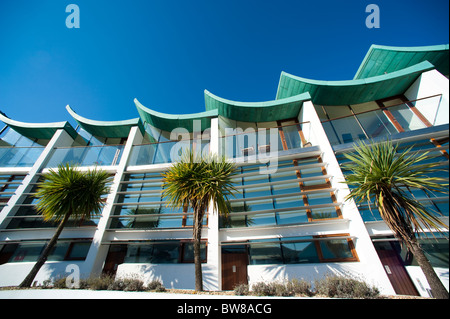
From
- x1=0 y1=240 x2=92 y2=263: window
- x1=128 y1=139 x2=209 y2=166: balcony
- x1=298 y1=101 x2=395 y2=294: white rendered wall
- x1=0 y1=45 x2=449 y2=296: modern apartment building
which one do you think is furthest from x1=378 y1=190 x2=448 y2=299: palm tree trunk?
x1=0 y1=240 x2=92 y2=263: window

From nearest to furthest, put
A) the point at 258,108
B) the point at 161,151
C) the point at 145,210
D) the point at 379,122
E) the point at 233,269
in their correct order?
the point at 233,269 → the point at 379,122 → the point at 145,210 → the point at 258,108 → the point at 161,151

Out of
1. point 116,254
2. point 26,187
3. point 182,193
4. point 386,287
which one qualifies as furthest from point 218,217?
point 26,187

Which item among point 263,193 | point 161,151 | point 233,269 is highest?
point 161,151

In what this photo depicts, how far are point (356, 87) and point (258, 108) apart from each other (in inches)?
215

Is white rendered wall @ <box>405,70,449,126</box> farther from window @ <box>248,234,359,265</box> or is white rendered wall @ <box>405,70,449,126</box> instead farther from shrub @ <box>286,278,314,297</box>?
shrub @ <box>286,278,314,297</box>

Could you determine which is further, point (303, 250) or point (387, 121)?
point (387, 121)

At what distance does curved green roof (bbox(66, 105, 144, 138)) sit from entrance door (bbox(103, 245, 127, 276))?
764cm

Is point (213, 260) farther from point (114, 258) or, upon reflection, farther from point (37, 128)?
point (37, 128)

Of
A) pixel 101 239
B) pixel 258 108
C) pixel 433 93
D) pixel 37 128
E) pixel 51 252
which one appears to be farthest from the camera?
pixel 37 128

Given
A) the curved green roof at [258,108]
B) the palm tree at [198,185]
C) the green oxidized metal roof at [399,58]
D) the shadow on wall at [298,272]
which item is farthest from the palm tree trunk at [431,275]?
the green oxidized metal roof at [399,58]

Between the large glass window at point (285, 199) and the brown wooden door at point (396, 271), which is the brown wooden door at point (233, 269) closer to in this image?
the large glass window at point (285, 199)

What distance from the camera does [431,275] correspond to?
386 centimetres

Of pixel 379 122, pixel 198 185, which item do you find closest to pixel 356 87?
pixel 379 122
